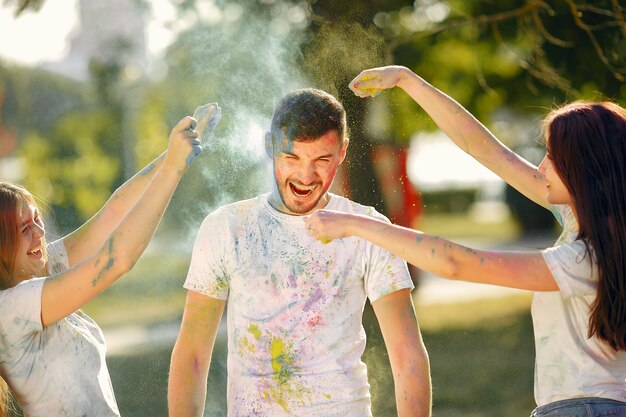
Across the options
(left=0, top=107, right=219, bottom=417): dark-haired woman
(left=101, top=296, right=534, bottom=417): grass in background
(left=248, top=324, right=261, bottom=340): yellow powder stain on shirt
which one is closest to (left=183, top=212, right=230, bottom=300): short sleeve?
(left=248, top=324, right=261, bottom=340): yellow powder stain on shirt

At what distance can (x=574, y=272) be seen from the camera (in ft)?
7.34

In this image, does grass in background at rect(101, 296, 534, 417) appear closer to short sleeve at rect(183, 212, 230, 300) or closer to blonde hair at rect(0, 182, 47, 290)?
short sleeve at rect(183, 212, 230, 300)

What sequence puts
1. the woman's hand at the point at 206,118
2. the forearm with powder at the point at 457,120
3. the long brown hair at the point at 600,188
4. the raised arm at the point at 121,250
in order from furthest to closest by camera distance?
the forearm with powder at the point at 457,120 → the woman's hand at the point at 206,118 → the raised arm at the point at 121,250 → the long brown hair at the point at 600,188

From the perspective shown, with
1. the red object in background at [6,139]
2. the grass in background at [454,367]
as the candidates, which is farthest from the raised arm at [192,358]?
the red object in background at [6,139]

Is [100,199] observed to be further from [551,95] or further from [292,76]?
[551,95]

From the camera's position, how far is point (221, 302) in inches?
106

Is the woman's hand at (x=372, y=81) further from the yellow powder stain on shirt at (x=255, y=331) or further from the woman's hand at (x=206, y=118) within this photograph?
the yellow powder stain on shirt at (x=255, y=331)

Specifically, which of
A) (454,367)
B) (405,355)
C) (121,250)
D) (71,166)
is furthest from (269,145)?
(454,367)

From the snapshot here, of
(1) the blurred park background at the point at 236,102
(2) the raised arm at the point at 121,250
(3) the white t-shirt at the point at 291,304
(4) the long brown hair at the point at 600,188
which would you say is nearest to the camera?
(4) the long brown hair at the point at 600,188

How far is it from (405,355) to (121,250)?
82 cm

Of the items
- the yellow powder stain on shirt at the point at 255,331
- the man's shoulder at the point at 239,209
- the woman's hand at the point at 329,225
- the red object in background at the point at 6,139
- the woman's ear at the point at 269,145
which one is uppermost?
the red object in background at the point at 6,139

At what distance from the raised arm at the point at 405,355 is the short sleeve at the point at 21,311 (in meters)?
0.90

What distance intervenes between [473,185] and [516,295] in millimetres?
18628

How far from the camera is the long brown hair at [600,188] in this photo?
7.29 ft
